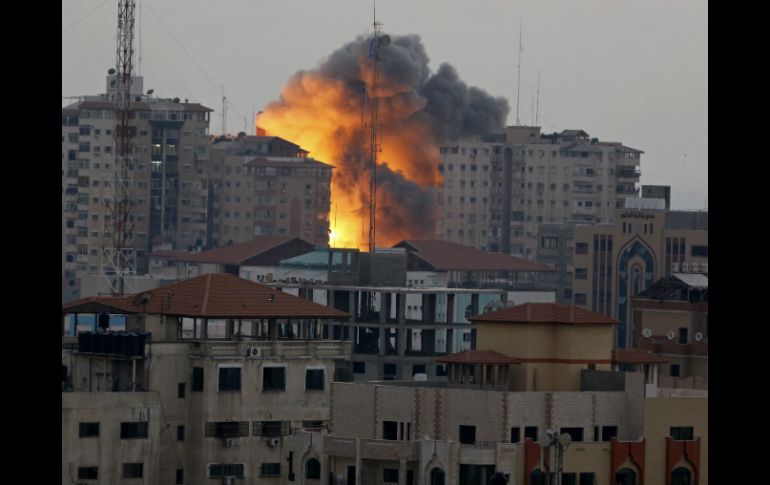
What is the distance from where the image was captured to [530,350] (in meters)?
65.0

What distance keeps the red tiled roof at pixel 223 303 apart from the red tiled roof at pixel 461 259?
344ft

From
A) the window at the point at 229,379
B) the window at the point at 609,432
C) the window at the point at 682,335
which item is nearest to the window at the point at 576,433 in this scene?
the window at the point at 609,432

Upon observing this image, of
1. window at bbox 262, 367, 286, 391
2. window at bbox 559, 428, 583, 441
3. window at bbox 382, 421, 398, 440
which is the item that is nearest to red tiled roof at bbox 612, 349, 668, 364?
window at bbox 559, 428, 583, 441

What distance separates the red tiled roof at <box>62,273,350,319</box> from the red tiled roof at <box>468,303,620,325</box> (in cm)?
540

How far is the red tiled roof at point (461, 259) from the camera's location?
598 ft

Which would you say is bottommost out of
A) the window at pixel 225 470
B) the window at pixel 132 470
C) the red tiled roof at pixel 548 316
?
the window at pixel 225 470

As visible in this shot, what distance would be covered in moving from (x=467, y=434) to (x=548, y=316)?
5.34 meters

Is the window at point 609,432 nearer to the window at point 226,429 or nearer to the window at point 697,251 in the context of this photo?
the window at point 226,429

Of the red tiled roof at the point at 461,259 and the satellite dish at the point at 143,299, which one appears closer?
the satellite dish at the point at 143,299
